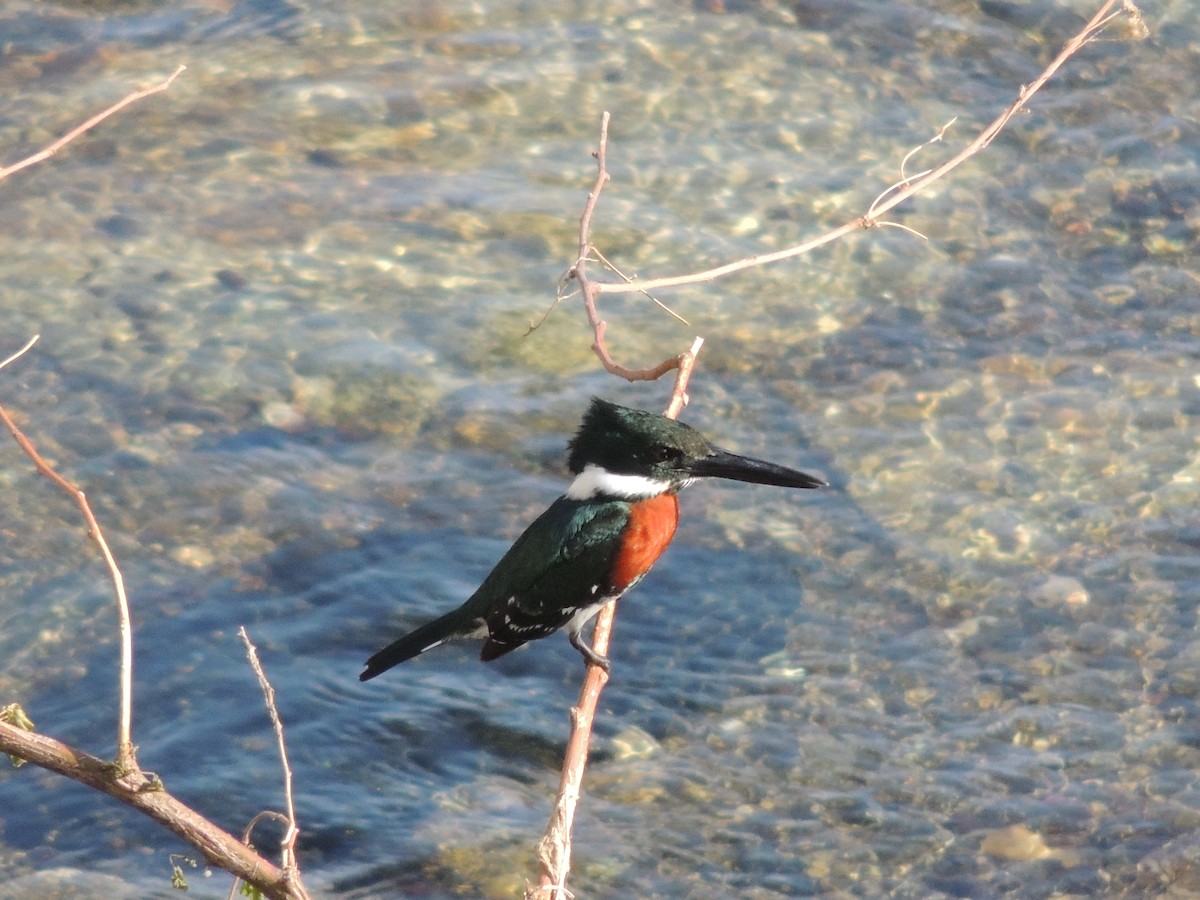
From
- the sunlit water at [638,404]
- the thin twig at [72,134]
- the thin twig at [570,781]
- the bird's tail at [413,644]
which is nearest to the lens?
the thin twig at [570,781]

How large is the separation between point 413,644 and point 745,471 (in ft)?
4.11

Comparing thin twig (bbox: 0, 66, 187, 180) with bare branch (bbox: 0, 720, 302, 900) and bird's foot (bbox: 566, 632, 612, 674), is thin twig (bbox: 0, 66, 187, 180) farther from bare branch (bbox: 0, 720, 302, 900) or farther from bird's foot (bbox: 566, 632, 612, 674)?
bird's foot (bbox: 566, 632, 612, 674)

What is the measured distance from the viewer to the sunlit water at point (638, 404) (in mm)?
4875

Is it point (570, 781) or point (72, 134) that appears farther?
point (570, 781)

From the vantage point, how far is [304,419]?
6.50 metres

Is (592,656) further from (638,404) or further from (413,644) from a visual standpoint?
(638,404)

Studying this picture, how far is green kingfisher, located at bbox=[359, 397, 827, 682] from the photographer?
14.6 feet

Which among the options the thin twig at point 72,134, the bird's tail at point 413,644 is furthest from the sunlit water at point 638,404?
the thin twig at point 72,134

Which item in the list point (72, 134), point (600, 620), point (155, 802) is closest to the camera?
point (155, 802)

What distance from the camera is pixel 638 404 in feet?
21.7

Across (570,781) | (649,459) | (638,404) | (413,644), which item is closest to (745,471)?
(649,459)

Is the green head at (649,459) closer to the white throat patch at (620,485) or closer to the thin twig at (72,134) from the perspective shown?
the white throat patch at (620,485)

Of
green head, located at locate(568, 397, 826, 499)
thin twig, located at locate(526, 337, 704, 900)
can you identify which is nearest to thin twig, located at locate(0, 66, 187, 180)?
thin twig, located at locate(526, 337, 704, 900)

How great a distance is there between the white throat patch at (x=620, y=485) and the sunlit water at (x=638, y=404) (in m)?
1.03
